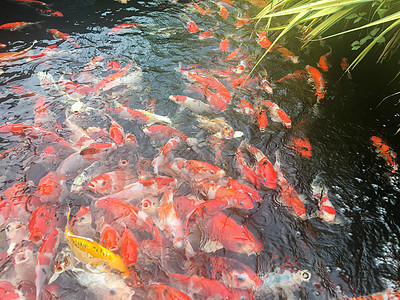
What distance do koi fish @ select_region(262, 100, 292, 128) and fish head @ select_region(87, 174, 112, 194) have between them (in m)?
2.29

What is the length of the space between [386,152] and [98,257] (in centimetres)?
334

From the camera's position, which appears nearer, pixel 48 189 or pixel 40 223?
pixel 40 223

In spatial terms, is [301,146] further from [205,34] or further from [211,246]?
[205,34]

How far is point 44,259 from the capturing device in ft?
6.93

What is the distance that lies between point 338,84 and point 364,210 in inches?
90.7

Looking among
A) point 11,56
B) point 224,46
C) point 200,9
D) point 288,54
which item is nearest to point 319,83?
point 288,54

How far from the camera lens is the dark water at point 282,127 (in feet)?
7.84

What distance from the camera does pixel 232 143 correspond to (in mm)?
3365

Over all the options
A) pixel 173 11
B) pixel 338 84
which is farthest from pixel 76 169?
pixel 173 11

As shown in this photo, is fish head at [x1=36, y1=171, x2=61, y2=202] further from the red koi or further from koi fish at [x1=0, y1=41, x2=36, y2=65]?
koi fish at [x1=0, y1=41, x2=36, y2=65]

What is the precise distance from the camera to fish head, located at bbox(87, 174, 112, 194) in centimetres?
265

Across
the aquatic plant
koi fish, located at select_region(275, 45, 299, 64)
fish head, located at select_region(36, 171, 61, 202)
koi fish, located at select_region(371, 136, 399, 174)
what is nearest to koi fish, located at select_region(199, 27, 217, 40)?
koi fish, located at select_region(275, 45, 299, 64)

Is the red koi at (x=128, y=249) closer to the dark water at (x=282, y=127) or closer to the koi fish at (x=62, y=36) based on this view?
the dark water at (x=282, y=127)

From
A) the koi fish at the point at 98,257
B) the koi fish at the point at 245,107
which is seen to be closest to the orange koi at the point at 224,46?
the koi fish at the point at 245,107
